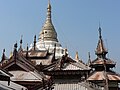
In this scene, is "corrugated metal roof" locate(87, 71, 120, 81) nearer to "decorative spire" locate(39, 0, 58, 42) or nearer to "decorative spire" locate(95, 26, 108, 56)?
"decorative spire" locate(95, 26, 108, 56)

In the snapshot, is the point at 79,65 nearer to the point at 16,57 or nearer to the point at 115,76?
the point at 115,76

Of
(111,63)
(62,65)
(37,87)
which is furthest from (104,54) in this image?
(37,87)

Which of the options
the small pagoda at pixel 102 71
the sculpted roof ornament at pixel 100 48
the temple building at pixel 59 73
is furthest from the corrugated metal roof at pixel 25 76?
the sculpted roof ornament at pixel 100 48

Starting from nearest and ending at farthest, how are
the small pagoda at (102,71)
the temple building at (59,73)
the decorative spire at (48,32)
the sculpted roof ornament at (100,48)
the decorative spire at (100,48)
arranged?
the temple building at (59,73)
the small pagoda at (102,71)
the decorative spire at (100,48)
the sculpted roof ornament at (100,48)
the decorative spire at (48,32)

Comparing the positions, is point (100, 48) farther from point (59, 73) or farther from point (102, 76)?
point (59, 73)

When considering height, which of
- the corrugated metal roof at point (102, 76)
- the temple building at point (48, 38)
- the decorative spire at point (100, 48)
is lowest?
the corrugated metal roof at point (102, 76)

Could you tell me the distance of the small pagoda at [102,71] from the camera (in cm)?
3438

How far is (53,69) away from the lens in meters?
34.4

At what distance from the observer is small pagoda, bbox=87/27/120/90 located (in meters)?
34.4

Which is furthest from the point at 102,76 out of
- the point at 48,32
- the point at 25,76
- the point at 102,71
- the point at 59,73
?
the point at 48,32

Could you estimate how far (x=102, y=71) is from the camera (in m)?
37.2

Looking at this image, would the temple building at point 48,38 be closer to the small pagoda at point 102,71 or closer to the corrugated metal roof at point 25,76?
the small pagoda at point 102,71

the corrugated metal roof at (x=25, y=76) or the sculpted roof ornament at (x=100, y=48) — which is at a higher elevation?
the sculpted roof ornament at (x=100, y=48)

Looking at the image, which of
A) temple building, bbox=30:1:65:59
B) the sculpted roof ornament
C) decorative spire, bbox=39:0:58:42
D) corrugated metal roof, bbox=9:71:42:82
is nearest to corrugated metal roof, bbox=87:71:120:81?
the sculpted roof ornament
